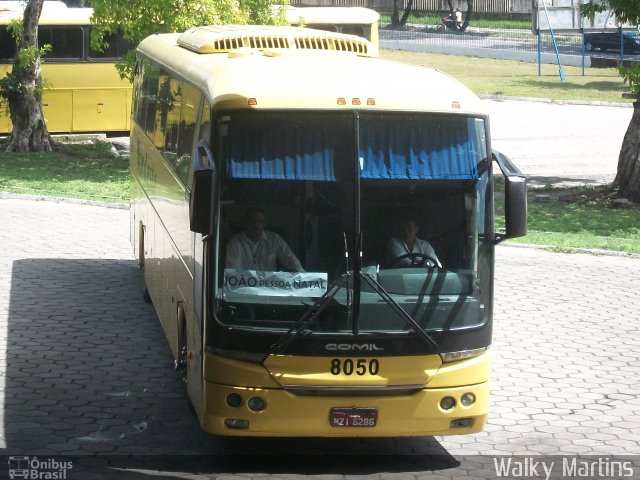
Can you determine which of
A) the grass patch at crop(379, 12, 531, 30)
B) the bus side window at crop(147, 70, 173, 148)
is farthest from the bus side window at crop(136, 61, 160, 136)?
the grass patch at crop(379, 12, 531, 30)

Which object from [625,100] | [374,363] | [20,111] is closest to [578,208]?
[20,111]

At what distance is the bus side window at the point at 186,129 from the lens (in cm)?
965

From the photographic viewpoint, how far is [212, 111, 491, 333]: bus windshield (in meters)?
8.21

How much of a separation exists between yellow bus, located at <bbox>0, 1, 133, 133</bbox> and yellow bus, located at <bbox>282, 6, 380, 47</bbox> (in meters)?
5.21

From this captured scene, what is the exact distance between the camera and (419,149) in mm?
8422

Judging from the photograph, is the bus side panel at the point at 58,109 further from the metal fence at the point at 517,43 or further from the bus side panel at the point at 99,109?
the metal fence at the point at 517,43

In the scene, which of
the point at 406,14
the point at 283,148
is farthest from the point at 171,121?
the point at 406,14

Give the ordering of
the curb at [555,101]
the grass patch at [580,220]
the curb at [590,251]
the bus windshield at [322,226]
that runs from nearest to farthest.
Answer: the bus windshield at [322,226] → the curb at [590,251] → the grass patch at [580,220] → the curb at [555,101]

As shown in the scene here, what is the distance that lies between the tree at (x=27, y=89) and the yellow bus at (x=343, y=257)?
18.1 metres

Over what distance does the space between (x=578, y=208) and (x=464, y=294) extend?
44.5 ft

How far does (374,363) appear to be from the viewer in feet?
27.0

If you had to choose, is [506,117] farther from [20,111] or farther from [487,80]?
[20,111]

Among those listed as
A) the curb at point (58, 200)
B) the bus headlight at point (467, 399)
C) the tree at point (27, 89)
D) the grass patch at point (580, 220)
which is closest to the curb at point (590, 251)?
the grass patch at point (580, 220)

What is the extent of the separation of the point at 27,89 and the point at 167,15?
14.4 ft
